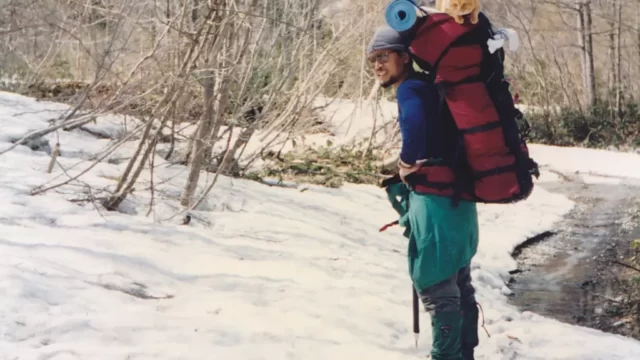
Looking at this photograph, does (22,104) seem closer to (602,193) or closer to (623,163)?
(602,193)

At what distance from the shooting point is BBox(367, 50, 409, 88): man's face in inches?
116

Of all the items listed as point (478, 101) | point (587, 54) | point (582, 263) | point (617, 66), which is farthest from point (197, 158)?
point (617, 66)

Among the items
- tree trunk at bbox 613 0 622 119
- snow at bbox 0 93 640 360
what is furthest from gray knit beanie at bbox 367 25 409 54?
tree trunk at bbox 613 0 622 119

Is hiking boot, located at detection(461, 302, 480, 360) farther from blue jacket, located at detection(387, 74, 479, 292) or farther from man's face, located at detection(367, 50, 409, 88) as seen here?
man's face, located at detection(367, 50, 409, 88)

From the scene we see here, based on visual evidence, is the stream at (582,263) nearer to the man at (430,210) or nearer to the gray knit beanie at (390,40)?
the man at (430,210)

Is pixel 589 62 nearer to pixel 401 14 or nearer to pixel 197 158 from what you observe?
pixel 197 158

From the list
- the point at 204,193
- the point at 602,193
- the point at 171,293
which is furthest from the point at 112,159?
the point at 602,193

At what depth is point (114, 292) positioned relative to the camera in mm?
3762

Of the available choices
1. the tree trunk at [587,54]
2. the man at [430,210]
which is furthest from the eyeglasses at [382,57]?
the tree trunk at [587,54]

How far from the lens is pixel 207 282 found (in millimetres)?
4203

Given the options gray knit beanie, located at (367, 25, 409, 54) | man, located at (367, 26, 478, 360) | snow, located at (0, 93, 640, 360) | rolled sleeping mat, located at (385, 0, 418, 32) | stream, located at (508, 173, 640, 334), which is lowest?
stream, located at (508, 173, 640, 334)

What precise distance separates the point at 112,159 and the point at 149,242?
2.37 meters

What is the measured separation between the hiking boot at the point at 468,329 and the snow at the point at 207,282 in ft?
1.48

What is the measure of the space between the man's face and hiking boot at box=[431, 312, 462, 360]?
101 cm
